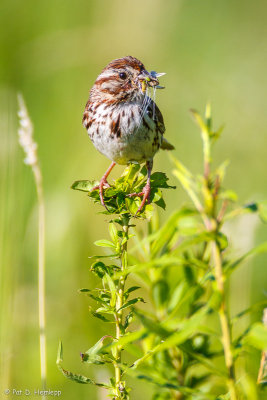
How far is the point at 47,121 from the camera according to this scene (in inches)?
119

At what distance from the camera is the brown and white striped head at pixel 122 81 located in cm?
225

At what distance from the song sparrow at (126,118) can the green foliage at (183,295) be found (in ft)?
3.42

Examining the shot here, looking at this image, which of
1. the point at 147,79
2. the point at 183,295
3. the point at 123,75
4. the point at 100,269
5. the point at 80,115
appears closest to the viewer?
the point at 183,295

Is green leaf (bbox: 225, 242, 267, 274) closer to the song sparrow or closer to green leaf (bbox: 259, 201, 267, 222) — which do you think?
green leaf (bbox: 259, 201, 267, 222)

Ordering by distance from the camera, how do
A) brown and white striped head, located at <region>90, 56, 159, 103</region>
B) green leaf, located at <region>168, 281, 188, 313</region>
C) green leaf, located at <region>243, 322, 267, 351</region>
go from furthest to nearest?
brown and white striped head, located at <region>90, 56, 159, 103</region>
green leaf, located at <region>168, 281, 188, 313</region>
green leaf, located at <region>243, 322, 267, 351</region>

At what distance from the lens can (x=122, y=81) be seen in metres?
2.31

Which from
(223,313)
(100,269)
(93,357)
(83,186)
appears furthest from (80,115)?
(223,313)

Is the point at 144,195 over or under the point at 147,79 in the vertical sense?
under

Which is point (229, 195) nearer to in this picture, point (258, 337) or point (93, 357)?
point (258, 337)

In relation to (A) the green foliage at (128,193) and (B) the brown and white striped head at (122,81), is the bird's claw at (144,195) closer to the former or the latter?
(A) the green foliage at (128,193)

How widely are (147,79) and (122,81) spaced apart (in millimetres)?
223

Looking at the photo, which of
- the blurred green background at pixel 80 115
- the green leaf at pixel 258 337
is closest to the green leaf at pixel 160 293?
the green leaf at pixel 258 337

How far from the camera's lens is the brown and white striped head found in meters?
2.25

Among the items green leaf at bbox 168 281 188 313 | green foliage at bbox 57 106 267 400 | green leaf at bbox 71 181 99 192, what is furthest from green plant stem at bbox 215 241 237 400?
green leaf at bbox 71 181 99 192
